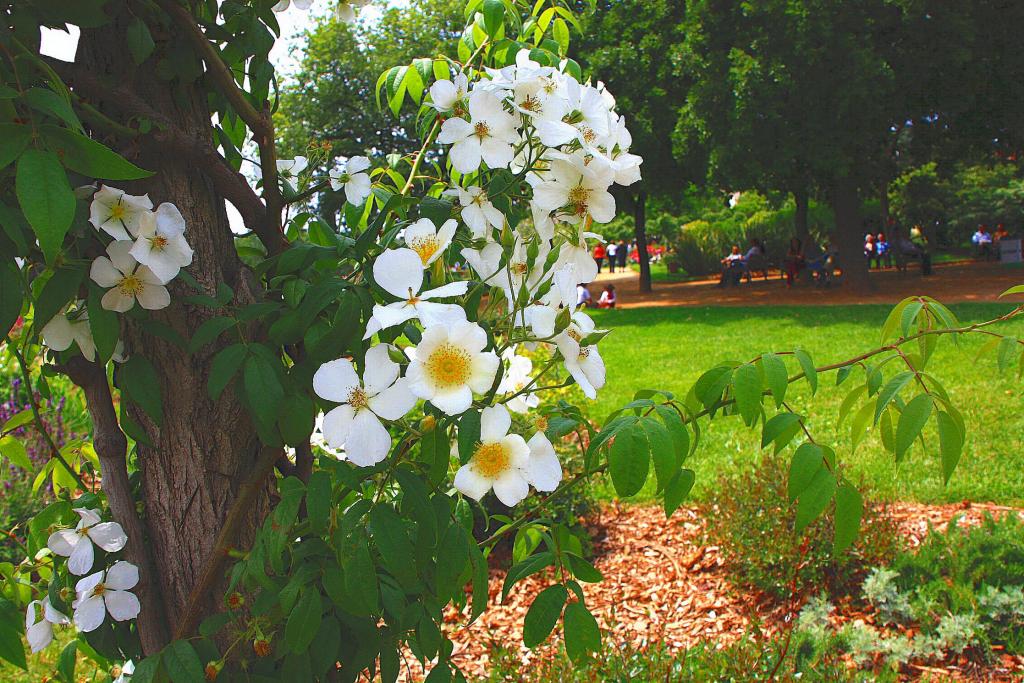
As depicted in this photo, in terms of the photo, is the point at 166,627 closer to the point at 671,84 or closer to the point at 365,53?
the point at 671,84

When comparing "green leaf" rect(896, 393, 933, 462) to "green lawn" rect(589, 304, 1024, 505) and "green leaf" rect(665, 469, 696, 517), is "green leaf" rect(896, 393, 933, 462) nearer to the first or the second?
"green leaf" rect(665, 469, 696, 517)

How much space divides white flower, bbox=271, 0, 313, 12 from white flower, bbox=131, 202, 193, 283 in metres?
0.56

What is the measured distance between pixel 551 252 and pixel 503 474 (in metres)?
0.32

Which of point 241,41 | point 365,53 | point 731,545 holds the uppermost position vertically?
point 365,53

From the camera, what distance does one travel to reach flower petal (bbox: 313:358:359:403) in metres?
1.03

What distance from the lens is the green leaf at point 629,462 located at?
1231 mm

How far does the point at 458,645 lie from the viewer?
3619 mm

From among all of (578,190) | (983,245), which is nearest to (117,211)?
(578,190)

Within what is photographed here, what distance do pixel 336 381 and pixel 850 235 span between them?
697 inches

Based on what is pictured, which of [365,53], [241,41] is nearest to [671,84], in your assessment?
[365,53]

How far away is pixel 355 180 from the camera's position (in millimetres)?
1603

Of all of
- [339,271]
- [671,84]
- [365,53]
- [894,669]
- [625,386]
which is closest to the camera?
[339,271]

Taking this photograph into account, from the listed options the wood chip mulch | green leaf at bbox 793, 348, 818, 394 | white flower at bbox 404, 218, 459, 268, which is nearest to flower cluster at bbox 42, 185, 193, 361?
white flower at bbox 404, 218, 459, 268

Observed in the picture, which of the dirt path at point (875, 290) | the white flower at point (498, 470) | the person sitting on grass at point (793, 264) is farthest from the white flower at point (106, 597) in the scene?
the person sitting on grass at point (793, 264)
